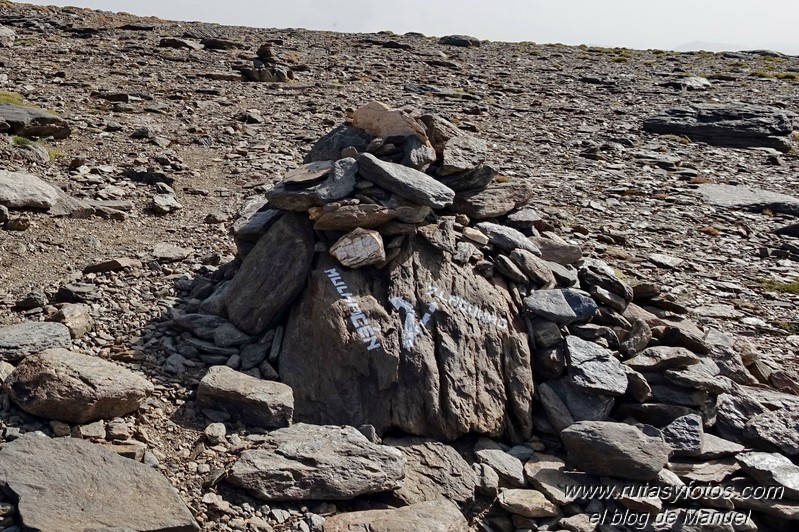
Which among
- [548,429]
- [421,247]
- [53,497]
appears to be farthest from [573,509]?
[53,497]

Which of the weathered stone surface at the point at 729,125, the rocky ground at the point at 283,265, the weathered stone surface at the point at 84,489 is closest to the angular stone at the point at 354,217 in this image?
the rocky ground at the point at 283,265

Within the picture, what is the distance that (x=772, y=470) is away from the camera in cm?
889

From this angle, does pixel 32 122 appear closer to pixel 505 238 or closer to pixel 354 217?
pixel 354 217

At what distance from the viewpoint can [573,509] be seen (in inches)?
343

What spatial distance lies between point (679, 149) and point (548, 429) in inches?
810

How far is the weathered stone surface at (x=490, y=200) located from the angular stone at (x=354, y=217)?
186 centimetres

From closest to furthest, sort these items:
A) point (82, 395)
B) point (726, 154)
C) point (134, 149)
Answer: point (82, 395) → point (134, 149) → point (726, 154)

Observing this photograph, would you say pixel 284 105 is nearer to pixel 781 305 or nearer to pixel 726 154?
pixel 726 154

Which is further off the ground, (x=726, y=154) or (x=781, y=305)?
(x=726, y=154)

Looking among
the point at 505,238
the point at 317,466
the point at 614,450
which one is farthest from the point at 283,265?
the point at 614,450

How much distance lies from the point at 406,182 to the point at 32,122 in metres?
13.7

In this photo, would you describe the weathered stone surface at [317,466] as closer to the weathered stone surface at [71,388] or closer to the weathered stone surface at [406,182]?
the weathered stone surface at [71,388]

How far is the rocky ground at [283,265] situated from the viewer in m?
8.07

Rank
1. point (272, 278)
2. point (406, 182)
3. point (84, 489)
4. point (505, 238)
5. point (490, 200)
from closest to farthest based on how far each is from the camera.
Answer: point (84, 489)
point (272, 278)
point (406, 182)
point (505, 238)
point (490, 200)
